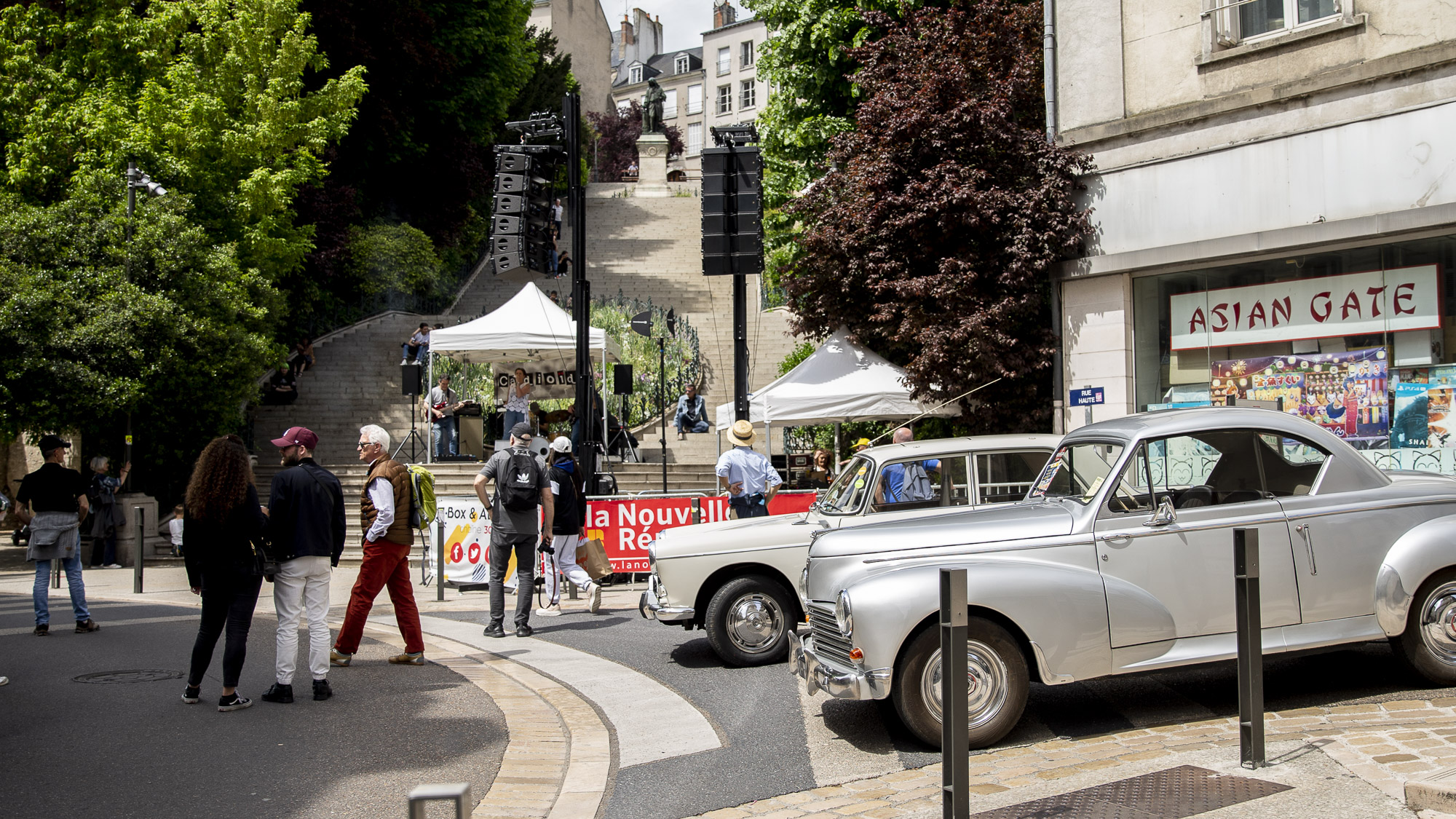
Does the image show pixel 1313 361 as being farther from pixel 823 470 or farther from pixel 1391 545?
pixel 823 470

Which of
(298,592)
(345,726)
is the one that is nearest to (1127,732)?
(345,726)

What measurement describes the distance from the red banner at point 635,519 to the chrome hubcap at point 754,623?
15.9ft

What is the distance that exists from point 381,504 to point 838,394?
27.1 ft

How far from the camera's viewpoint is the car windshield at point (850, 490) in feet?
27.1

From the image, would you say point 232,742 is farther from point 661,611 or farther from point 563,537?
point 563,537

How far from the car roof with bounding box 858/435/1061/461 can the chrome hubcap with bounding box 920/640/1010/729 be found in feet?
8.96

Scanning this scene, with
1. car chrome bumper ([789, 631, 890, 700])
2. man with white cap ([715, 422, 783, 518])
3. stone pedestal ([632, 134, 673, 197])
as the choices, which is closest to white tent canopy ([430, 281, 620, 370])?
man with white cap ([715, 422, 783, 518])

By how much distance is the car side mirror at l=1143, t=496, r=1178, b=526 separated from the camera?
19.8 ft

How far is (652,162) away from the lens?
55938 mm

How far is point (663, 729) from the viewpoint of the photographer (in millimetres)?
6637

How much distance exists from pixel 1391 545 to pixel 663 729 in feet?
13.8

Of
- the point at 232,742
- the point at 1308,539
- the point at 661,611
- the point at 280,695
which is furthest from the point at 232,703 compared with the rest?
the point at 1308,539

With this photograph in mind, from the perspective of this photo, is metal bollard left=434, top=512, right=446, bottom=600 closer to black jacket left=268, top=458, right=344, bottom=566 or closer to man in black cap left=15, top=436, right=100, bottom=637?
man in black cap left=15, top=436, right=100, bottom=637

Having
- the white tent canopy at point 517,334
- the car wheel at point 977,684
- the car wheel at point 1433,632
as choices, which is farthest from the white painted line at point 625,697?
Answer: the white tent canopy at point 517,334
